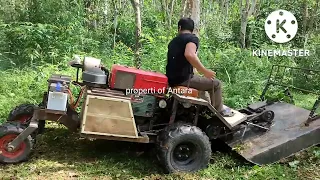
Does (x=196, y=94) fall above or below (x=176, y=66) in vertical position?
below

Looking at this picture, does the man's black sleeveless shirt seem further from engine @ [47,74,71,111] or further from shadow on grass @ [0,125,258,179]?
engine @ [47,74,71,111]

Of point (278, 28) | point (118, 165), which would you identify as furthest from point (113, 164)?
point (278, 28)

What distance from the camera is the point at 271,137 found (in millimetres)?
5016

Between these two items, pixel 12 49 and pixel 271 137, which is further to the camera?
pixel 12 49

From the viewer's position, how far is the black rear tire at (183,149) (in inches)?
173

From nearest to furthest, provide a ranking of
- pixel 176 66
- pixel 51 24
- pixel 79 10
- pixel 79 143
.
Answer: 1. pixel 176 66
2. pixel 79 143
3. pixel 51 24
4. pixel 79 10

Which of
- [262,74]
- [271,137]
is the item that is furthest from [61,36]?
[271,137]

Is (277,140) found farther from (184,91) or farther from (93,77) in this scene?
(93,77)

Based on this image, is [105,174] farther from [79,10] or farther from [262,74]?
[79,10]

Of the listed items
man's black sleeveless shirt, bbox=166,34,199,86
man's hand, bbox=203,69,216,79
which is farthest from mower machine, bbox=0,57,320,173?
man's hand, bbox=203,69,216,79

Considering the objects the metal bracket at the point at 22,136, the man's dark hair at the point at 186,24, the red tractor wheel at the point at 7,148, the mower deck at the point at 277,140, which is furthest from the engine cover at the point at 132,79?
the mower deck at the point at 277,140

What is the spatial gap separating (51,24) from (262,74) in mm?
5699

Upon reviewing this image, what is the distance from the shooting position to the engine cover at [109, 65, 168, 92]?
453cm

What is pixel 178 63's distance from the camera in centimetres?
479
